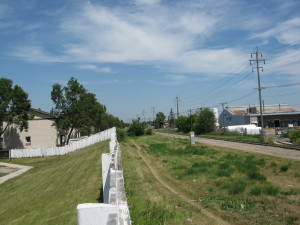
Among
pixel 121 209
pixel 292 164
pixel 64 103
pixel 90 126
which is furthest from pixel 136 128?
pixel 121 209

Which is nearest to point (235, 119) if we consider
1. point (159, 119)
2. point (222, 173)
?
point (222, 173)

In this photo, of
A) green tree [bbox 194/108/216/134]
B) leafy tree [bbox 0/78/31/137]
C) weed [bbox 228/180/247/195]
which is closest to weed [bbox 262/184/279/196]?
weed [bbox 228/180/247/195]

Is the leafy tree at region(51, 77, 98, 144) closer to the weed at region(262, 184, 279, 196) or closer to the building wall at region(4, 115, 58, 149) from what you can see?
the building wall at region(4, 115, 58, 149)

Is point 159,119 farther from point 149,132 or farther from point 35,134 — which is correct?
point 35,134

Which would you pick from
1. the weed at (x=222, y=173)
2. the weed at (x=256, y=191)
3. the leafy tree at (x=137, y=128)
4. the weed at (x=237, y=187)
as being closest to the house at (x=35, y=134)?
the leafy tree at (x=137, y=128)

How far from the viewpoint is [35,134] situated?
48281 mm

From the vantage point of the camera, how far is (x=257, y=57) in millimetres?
46531

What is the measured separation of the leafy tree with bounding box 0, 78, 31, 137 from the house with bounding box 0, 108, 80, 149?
4.70m

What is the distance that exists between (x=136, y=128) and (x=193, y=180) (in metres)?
61.4

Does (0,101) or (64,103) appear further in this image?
(64,103)

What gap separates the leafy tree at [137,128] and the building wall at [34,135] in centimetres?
2817

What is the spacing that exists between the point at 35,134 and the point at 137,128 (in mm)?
30072

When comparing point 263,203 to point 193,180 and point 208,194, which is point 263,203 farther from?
point 193,180

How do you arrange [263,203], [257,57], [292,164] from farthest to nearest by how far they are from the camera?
[257,57] → [292,164] → [263,203]
